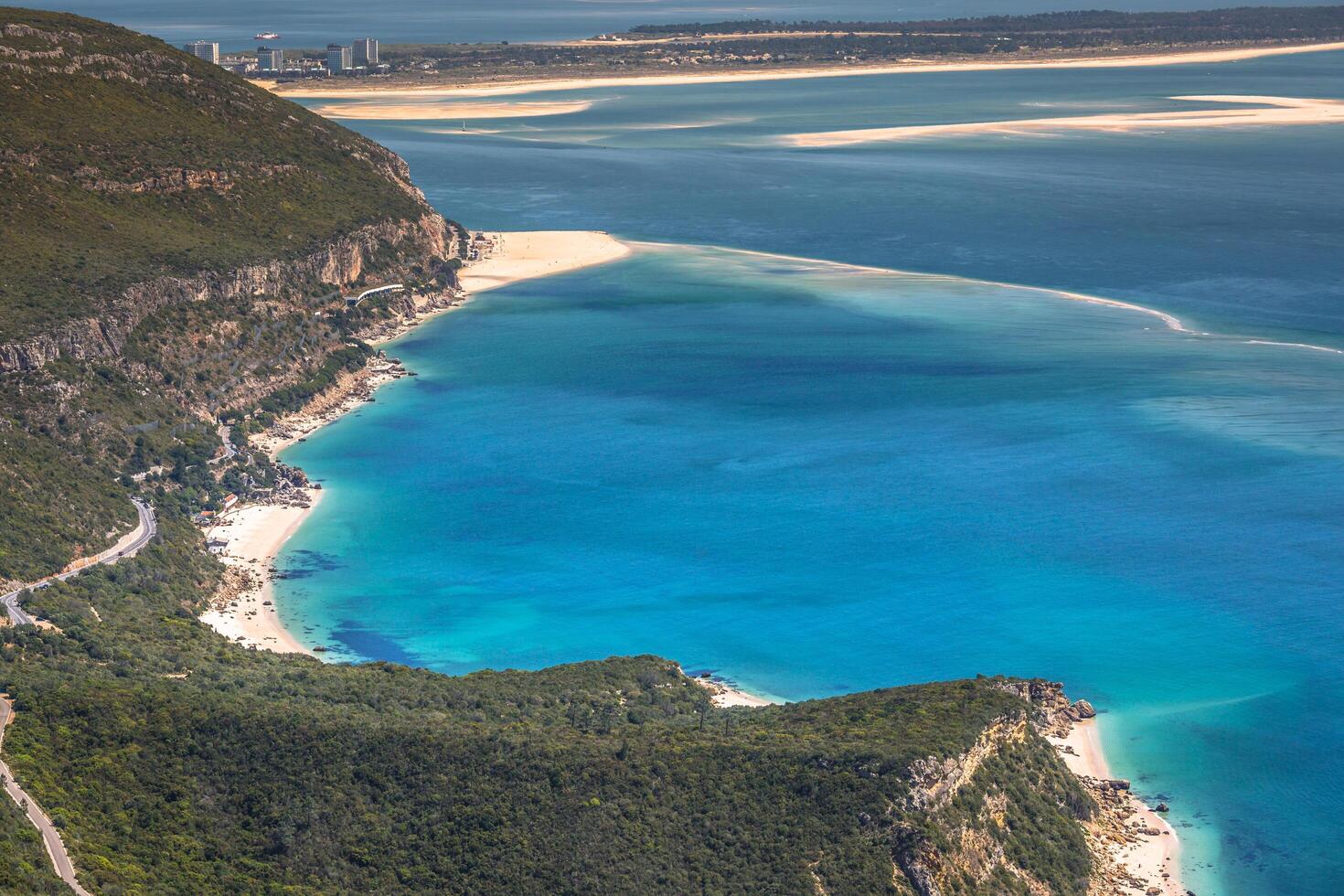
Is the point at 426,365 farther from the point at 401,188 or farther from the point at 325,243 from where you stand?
the point at 401,188

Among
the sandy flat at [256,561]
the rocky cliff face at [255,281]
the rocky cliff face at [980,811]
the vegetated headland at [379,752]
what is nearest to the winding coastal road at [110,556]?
the vegetated headland at [379,752]

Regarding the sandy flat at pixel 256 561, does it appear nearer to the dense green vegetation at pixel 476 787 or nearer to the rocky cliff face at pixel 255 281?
the dense green vegetation at pixel 476 787

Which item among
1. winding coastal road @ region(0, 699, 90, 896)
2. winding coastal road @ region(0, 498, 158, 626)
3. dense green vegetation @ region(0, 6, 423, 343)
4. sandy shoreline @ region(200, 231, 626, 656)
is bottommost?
sandy shoreline @ region(200, 231, 626, 656)

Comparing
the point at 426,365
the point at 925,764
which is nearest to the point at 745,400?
the point at 426,365

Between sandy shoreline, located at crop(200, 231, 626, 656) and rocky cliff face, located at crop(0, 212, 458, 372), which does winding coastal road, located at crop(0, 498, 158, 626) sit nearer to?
sandy shoreline, located at crop(200, 231, 626, 656)

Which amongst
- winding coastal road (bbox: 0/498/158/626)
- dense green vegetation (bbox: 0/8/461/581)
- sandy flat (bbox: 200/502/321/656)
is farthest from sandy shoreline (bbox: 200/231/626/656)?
winding coastal road (bbox: 0/498/158/626)

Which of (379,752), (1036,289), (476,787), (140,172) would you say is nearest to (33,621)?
(379,752)
